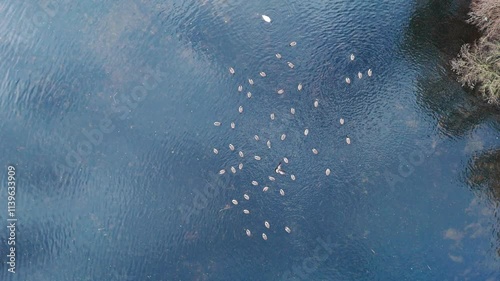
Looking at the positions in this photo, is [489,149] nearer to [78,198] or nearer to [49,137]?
[78,198]

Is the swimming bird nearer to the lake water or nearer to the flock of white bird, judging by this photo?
the flock of white bird

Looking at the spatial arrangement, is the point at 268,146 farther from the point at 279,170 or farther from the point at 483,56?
the point at 483,56

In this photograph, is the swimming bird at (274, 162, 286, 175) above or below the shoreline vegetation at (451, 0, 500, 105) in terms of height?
below

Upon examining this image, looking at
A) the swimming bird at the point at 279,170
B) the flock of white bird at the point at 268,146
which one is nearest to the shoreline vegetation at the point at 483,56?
the flock of white bird at the point at 268,146

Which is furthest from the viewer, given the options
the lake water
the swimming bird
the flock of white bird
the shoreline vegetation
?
the swimming bird

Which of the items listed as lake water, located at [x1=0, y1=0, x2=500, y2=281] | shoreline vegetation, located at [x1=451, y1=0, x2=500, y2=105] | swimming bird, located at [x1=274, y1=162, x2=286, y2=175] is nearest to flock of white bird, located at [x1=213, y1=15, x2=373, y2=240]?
swimming bird, located at [x1=274, y1=162, x2=286, y2=175]

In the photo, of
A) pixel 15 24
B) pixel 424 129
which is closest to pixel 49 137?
pixel 15 24
